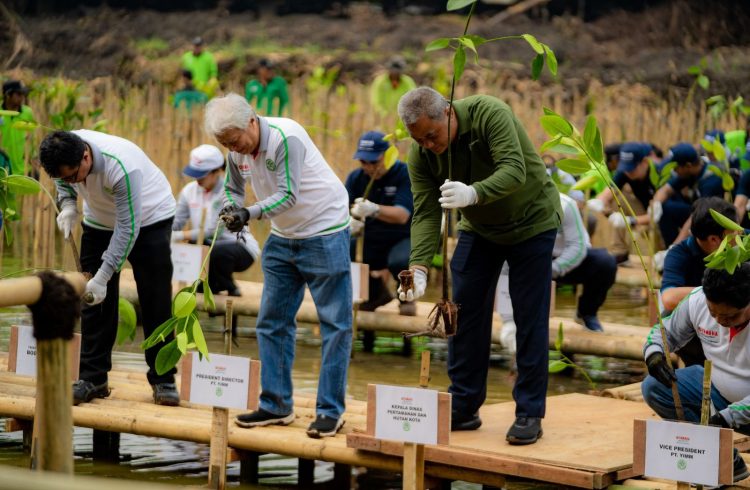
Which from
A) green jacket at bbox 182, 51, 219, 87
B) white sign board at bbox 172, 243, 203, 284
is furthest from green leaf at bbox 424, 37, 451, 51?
green jacket at bbox 182, 51, 219, 87

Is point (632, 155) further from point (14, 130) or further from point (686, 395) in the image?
point (686, 395)

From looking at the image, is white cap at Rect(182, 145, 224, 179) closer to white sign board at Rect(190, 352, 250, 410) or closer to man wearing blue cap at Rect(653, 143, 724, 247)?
man wearing blue cap at Rect(653, 143, 724, 247)

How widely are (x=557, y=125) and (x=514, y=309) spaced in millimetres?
795

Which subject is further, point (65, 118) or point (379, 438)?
point (65, 118)

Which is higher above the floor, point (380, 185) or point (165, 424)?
point (380, 185)

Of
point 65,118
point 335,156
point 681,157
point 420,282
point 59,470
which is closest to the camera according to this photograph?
point 59,470

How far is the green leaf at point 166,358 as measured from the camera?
450 centimetres

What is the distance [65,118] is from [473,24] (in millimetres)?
16361

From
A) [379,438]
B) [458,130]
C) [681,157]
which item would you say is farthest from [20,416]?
[681,157]

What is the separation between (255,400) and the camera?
15.5 ft

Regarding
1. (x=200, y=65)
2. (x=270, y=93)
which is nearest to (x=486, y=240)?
(x=270, y=93)

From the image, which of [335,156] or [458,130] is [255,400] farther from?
[335,156]

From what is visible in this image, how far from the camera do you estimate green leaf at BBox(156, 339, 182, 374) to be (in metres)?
4.50

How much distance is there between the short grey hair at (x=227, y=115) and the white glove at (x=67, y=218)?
102cm
